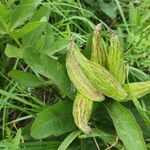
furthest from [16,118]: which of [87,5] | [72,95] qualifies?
[87,5]

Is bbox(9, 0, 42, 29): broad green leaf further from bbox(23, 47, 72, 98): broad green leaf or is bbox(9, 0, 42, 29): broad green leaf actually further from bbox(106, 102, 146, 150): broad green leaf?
bbox(106, 102, 146, 150): broad green leaf

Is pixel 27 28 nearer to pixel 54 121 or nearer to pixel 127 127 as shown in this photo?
pixel 54 121

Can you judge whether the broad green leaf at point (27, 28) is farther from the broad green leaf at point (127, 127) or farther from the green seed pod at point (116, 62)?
the broad green leaf at point (127, 127)

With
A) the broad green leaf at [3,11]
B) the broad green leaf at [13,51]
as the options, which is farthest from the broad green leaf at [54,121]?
the broad green leaf at [3,11]

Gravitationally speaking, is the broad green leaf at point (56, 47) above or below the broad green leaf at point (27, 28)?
below

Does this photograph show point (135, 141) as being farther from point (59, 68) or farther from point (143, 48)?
point (143, 48)

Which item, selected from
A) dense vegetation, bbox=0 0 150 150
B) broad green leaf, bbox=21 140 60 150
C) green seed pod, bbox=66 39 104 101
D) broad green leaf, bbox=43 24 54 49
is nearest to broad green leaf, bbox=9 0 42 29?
dense vegetation, bbox=0 0 150 150

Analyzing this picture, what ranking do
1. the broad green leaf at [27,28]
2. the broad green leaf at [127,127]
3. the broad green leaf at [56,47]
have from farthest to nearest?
the broad green leaf at [56,47] < the broad green leaf at [27,28] < the broad green leaf at [127,127]
